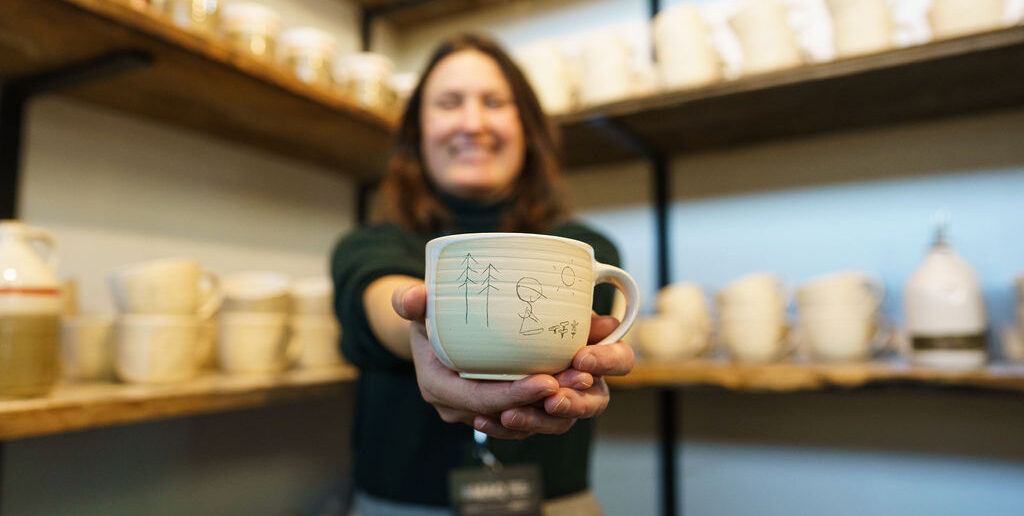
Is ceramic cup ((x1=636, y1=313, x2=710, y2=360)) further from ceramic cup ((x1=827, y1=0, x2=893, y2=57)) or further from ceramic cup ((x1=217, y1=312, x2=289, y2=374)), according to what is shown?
ceramic cup ((x1=217, y1=312, x2=289, y2=374))

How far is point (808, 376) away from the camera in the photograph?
942mm

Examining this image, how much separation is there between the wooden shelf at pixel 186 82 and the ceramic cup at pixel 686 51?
0.54m

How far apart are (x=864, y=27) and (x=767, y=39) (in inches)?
5.6

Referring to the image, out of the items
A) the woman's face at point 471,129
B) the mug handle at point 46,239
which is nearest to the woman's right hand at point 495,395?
the woman's face at point 471,129

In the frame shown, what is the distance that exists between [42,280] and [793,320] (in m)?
1.19

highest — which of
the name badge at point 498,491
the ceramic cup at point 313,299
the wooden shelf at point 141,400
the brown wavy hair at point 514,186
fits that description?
the brown wavy hair at point 514,186

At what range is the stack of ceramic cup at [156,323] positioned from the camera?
0.83 m

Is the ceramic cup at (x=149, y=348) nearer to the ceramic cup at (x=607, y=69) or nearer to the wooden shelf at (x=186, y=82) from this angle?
the wooden shelf at (x=186, y=82)

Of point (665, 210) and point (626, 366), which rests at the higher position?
point (665, 210)

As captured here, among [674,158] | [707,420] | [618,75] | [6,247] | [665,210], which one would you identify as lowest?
[707,420]

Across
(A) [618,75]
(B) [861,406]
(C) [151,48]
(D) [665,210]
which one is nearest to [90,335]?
(C) [151,48]

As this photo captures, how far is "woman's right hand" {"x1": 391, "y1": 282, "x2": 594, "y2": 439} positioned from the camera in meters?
0.33

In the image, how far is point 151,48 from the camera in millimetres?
867

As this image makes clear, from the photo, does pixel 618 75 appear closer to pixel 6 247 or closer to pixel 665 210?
pixel 665 210
